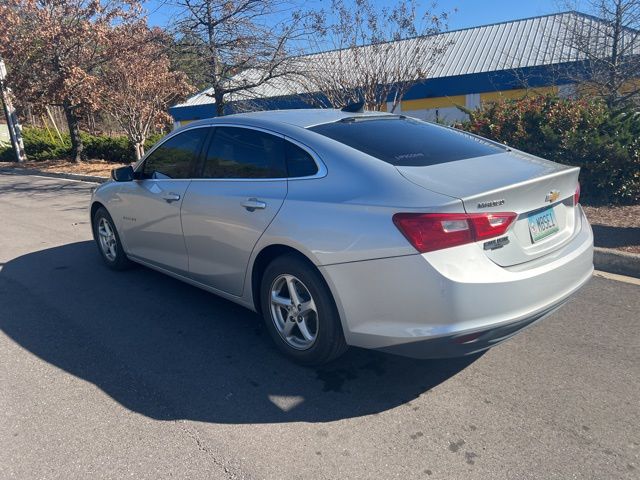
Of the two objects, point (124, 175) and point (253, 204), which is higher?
point (124, 175)

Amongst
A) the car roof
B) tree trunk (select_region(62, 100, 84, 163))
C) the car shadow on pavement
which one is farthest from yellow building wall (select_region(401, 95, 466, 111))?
the car shadow on pavement

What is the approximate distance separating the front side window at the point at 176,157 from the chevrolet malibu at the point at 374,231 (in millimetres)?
27

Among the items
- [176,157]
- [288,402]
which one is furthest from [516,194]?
[176,157]

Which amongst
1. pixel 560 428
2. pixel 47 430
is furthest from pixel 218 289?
pixel 560 428

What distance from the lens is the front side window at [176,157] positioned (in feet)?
14.1

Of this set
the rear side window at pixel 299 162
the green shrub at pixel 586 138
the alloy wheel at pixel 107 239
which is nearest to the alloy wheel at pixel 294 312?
the rear side window at pixel 299 162

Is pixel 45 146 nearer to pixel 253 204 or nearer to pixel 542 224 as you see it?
pixel 253 204

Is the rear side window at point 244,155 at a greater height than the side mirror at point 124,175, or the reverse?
the rear side window at point 244,155

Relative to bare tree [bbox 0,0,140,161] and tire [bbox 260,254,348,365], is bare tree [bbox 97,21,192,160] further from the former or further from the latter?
tire [bbox 260,254,348,365]

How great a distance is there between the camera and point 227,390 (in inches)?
125

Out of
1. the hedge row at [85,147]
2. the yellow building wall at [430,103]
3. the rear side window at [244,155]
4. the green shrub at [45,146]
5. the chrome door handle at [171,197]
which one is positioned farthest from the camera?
the green shrub at [45,146]

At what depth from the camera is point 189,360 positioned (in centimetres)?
356

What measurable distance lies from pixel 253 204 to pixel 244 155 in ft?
1.75

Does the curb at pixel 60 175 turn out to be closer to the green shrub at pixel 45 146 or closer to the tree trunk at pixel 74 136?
the tree trunk at pixel 74 136
